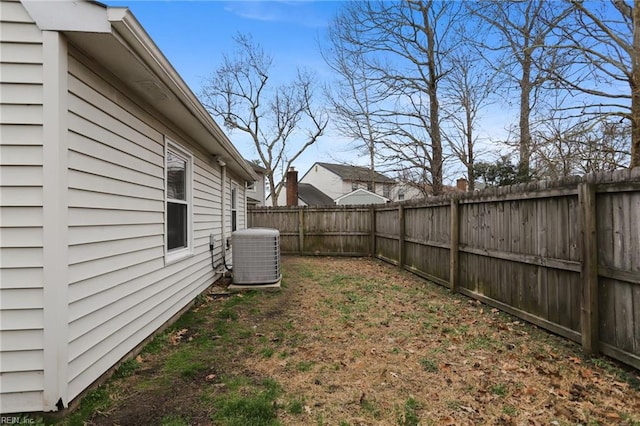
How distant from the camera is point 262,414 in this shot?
2.46 meters

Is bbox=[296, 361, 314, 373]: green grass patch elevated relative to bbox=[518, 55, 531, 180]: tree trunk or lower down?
lower down

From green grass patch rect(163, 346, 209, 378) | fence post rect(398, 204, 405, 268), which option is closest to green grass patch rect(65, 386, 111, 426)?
green grass patch rect(163, 346, 209, 378)

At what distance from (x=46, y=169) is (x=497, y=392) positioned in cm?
367

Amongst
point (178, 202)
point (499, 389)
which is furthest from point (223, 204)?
point (499, 389)

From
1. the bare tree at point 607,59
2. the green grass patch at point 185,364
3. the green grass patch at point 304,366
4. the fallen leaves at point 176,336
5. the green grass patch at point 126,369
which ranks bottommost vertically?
the green grass patch at point 304,366

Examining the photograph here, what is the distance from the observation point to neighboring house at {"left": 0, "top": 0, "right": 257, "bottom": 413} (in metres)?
2.34

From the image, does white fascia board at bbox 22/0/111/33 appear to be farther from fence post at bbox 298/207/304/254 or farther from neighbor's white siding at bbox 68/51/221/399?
fence post at bbox 298/207/304/254

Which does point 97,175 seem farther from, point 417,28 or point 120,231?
point 417,28

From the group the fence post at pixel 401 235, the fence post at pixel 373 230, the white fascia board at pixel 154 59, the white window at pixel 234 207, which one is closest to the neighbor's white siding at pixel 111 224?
the white fascia board at pixel 154 59

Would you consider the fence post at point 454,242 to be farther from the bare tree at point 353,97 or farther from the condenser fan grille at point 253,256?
the bare tree at point 353,97

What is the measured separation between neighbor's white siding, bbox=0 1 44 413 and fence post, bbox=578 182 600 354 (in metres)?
4.45

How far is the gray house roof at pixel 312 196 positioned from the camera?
29.3 m

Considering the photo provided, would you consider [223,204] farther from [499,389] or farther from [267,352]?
[499,389]

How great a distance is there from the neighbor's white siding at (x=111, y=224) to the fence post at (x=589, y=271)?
4.32 metres
